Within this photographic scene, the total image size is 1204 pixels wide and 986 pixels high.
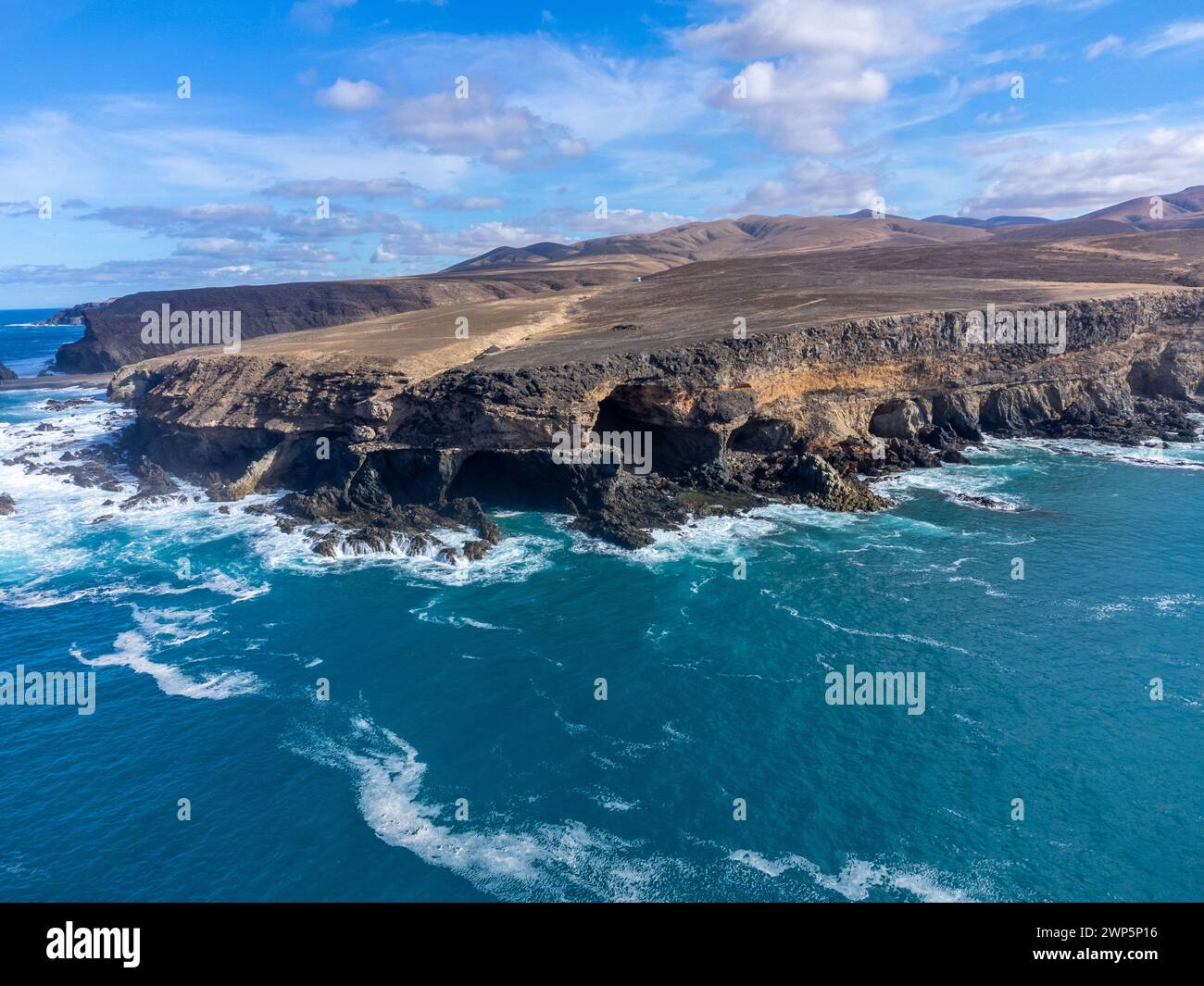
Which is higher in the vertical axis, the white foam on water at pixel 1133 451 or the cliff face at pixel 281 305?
the cliff face at pixel 281 305

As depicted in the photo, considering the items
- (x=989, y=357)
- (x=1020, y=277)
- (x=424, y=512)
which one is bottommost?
(x=424, y=512)

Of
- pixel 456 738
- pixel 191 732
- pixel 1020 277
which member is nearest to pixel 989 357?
pixel 1020 277

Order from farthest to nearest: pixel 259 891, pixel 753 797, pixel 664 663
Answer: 1. pixel 664 663
2. pixel 753 797
3. pixel 259 891

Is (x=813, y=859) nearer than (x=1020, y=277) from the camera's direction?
Yes

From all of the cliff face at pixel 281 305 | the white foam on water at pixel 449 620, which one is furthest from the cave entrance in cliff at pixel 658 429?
the cliff face at pixel 281 305

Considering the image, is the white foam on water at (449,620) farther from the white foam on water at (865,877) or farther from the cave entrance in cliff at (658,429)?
the cave entrance in cliff at (658,429)

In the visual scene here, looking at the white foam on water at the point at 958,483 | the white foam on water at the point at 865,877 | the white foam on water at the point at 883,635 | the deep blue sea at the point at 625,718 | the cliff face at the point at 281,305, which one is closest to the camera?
the white foam on water at the point at 865,877

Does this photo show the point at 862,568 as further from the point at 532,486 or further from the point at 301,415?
the point at 301,415
